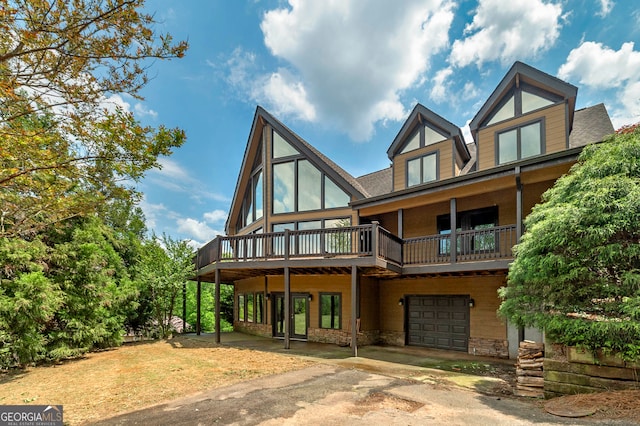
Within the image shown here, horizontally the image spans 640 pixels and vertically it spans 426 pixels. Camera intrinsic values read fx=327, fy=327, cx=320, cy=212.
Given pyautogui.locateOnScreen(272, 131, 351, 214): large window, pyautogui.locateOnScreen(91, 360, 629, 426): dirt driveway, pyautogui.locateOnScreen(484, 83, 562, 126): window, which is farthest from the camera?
pyautogui.locateOnScreen(272, 131, 351, 214): large window

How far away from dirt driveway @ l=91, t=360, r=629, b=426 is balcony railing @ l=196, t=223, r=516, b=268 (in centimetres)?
426

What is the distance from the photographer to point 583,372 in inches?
220

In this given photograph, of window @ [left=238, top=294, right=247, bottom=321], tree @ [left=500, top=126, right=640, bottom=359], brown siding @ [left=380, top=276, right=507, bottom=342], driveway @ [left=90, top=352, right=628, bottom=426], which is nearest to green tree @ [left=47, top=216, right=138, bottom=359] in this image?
window @ [left=238, top=294, right=247, bottom=321]

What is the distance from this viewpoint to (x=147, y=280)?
14945 mm

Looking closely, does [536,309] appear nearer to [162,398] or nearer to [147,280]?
[162,398]

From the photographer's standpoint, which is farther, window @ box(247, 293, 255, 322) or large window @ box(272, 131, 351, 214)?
window @ box(247, 293, 255, 322)

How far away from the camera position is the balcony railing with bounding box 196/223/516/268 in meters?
10.1

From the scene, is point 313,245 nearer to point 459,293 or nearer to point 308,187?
point 308,187

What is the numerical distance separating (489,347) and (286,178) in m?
10.3

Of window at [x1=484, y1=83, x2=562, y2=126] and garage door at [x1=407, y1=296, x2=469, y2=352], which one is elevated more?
window at [x1=484, y1=83, x2=562, y2=126]

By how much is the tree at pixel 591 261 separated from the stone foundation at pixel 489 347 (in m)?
4.83

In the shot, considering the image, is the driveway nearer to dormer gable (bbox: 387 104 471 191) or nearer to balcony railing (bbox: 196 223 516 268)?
balcony railing (bbox: 196 223 516 268)

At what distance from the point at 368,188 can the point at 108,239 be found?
11.9 metres

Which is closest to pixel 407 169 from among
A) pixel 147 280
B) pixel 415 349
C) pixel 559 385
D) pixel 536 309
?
pixel 415 349
